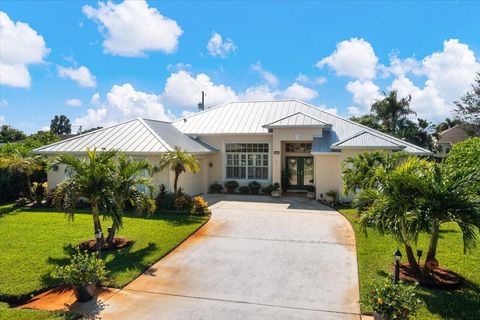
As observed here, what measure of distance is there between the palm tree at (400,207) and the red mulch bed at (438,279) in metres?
0.25

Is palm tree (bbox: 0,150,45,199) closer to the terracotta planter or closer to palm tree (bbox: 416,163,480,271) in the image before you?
the terracotta planter

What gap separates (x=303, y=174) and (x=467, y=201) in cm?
1615

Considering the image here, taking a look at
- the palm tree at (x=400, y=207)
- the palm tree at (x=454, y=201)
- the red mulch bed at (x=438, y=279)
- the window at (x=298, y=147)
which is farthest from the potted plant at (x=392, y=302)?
the window at (x=298, y=147)

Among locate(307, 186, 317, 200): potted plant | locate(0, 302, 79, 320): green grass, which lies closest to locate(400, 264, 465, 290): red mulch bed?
locate(0, 302, 79, 320): green grass

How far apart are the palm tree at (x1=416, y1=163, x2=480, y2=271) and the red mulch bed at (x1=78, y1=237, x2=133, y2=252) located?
8.55m

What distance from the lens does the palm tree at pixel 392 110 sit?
3925cm

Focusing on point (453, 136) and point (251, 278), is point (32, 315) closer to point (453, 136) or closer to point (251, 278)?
point (251, 278)

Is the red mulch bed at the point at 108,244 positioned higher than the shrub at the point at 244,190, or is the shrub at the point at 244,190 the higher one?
the shrub at the point at 244,190

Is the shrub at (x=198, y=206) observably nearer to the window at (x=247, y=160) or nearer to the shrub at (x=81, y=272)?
the window at (x=247, y=160)

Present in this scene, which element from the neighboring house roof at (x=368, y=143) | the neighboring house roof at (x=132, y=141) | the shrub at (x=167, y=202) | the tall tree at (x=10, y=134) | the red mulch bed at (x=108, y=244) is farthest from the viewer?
the tall tree at (x=10, y=134)

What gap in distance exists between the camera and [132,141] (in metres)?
18.1

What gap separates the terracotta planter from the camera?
6492 millimetres

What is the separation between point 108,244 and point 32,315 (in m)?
4.05

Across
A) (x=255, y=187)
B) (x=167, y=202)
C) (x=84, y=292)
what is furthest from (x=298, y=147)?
(x=84, y=292)
